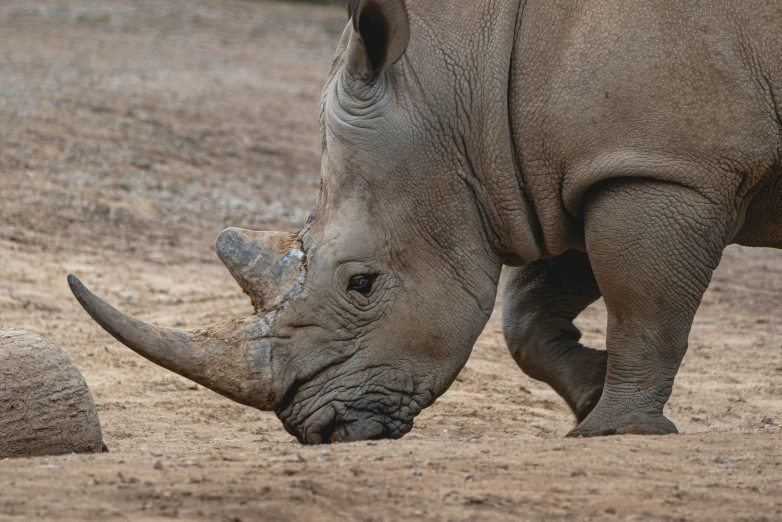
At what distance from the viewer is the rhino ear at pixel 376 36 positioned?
4613 millimetres

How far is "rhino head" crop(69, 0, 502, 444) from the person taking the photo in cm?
479

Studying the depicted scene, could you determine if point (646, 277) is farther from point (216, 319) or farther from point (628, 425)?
point (216, 319)

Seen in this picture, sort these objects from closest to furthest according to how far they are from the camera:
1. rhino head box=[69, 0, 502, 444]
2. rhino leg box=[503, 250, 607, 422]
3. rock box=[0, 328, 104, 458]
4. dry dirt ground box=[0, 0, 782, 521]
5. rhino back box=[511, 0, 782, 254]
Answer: dry dirt ground box=[0, 0, 782, 521] < rock box=[0, 328, 104, 458] < rhino back box=[511, 0, 782, 254] < rhino head box=[69, 0, 502, 444] < rhino leg box=[503, 250, 607, 422]

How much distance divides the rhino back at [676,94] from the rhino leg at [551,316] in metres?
1.33

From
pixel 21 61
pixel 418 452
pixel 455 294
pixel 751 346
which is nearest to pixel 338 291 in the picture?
pixel 455 294

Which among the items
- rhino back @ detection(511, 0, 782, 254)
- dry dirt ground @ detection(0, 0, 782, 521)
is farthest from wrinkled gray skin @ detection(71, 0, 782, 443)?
dry dirt ground @ detection(0, 0, 782, 521)

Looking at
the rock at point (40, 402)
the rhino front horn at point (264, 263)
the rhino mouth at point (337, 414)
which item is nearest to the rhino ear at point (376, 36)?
the rhino front horn at point (264, 263)

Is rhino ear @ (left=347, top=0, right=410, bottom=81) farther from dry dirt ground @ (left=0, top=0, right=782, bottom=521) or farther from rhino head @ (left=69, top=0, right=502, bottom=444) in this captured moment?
dry dirt ground @ (left=0, top=0, right=782, bottom=521)

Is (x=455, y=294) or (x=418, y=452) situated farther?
(x=455, y=294)

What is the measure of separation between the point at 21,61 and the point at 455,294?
12.8 meters

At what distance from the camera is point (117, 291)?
834 centimetres

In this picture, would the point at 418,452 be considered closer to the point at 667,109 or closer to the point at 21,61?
the point at 667,109

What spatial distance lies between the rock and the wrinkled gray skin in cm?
25

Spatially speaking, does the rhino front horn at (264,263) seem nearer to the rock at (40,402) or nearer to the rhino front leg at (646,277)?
the rock at (40,402)
